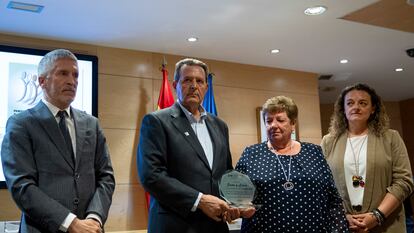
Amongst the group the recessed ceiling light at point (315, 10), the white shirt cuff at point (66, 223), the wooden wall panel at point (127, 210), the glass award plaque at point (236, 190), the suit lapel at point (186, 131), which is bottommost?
the wooden wall panel at point (127, 210)

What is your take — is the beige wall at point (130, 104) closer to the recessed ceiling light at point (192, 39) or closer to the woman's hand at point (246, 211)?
the recessed ceiling light at point (192, 39)

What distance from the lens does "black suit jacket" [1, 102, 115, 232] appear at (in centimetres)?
173

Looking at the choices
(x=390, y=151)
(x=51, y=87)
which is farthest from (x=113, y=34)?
(x=390, y=151)

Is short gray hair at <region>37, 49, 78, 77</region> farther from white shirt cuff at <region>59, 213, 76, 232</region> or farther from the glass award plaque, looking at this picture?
the glass award plaque

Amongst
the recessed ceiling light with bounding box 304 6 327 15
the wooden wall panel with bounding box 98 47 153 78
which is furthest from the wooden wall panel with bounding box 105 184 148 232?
the recessed ceiling light with bounding box 304 6 327 15

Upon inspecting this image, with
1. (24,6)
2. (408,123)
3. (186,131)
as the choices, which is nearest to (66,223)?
(186,131)

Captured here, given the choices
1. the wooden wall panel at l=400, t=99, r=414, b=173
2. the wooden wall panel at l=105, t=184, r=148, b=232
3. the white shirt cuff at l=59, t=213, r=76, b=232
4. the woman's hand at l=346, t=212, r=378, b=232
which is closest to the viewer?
the white shirt cuff at l=59, t=213, r=76, b=232

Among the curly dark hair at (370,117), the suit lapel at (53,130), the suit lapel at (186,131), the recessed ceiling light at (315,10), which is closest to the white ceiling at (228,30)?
the recessed ceiling light at (315,10)

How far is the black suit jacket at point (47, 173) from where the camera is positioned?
1734mm

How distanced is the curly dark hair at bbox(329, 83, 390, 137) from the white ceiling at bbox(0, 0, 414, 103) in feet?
4.48

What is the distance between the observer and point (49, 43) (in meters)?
4.60

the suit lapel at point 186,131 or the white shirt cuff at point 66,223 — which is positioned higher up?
the suit lapel at point 186,131

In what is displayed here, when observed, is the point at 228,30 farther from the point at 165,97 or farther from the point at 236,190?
the point at 236,190

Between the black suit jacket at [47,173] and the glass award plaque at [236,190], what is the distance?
0.51m
